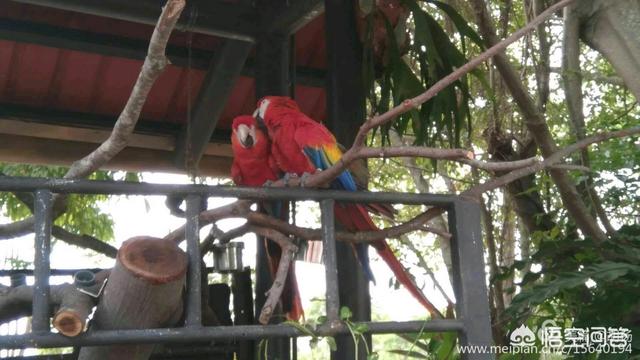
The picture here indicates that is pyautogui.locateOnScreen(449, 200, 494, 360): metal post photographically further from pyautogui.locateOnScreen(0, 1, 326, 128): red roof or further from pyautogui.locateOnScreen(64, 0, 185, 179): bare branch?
pyautogui.locateOnScreen(0, 1, 326, 128): red roof

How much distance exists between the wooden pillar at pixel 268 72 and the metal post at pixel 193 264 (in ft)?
4.30

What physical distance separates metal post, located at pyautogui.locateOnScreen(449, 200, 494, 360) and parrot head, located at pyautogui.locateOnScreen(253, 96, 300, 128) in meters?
0.78

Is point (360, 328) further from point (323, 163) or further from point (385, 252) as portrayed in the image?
point (323, 163)

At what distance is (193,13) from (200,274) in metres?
1.51

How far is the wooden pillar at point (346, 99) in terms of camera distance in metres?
2.39

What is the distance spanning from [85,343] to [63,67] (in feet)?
7.35

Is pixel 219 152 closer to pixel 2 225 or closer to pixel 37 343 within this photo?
pixel 2 225

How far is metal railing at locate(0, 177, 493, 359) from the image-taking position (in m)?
1.36

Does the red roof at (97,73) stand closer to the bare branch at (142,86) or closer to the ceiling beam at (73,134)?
the ceiling beam at (73,134)

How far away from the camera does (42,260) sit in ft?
4.49

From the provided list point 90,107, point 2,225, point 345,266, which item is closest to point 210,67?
point 90,107

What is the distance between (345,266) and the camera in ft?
7.91

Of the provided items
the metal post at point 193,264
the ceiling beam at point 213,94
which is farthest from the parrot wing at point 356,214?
the ceiling beam at point 213,94

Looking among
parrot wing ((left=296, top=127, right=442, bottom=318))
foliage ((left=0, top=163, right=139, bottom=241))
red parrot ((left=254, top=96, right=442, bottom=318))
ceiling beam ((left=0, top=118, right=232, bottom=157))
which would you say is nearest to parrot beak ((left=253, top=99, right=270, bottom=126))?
red parrot ((left=254, top=96, right=442, bottom=318))
